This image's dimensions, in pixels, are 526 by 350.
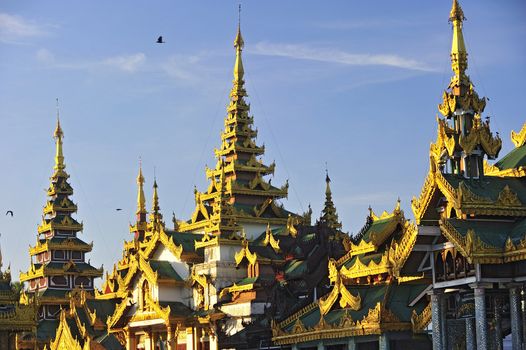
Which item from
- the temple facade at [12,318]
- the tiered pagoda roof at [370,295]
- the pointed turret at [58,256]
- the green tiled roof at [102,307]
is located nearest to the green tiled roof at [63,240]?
the pointed turret at [58,256]

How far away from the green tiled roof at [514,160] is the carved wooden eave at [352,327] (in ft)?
18.8

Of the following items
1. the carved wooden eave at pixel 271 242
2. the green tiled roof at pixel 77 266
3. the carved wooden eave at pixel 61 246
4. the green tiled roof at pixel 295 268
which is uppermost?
the carved wooden eave at pixel 61 246

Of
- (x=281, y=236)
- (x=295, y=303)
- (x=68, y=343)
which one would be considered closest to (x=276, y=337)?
(x=295, y=303)

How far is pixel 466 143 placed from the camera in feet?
108

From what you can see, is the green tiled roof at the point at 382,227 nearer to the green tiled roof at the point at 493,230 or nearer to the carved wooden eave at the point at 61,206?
the green tiled roof at the point at 493,230

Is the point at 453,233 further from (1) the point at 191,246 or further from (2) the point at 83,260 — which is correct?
(2) the point at 83,260

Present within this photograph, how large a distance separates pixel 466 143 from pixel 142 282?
2619 centimetres

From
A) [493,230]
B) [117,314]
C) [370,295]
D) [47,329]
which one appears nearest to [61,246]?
[47,329]

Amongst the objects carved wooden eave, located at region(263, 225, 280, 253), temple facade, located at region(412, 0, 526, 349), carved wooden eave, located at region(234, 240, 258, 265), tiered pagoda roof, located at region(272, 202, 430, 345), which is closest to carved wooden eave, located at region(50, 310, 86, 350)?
carved wooden eave, located at region(234, 240, 258, 265)

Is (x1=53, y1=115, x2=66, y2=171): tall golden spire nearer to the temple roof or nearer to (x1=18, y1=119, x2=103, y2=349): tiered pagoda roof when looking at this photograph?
(x1=18, y1=119, x2=103, y2=349): tiered pagoda roof

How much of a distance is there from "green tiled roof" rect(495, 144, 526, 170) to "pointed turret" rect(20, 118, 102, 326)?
132 ft

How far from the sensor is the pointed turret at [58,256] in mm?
71062

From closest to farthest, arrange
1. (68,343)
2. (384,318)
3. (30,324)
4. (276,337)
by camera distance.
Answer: (384,318) → (276,337) → (30,324) → (68,343)

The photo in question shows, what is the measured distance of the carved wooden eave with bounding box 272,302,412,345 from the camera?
118 ft
